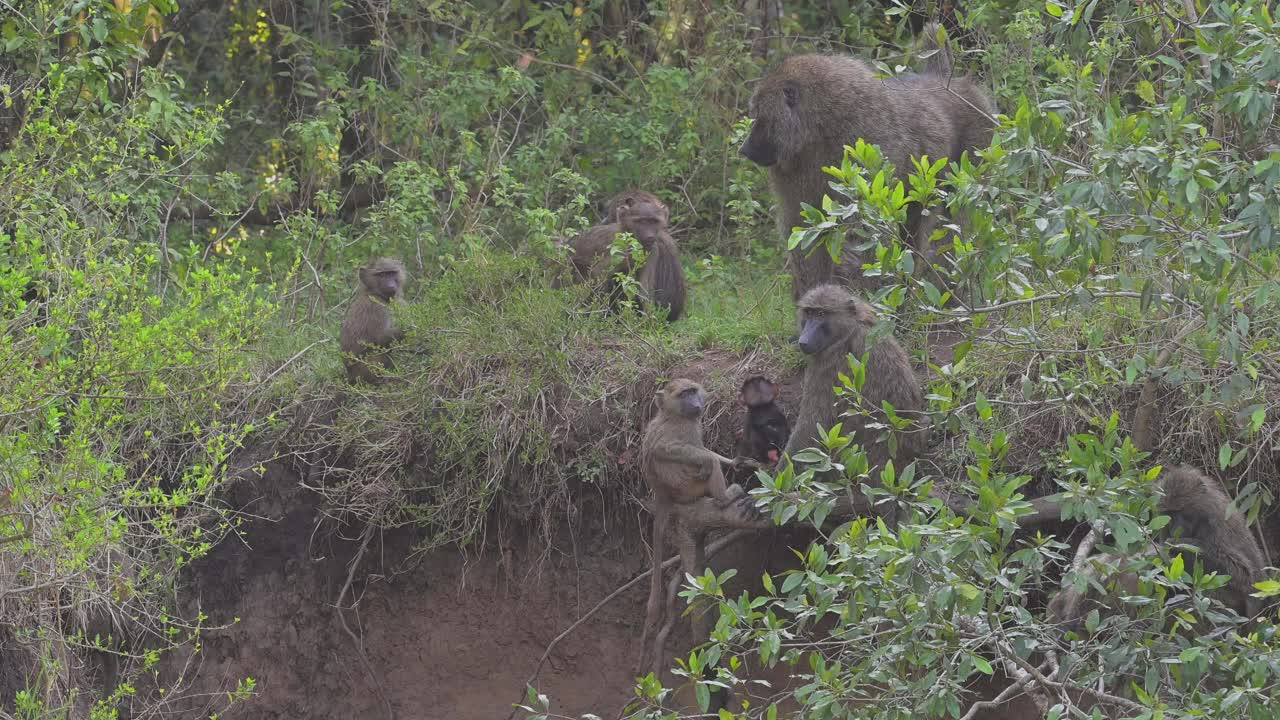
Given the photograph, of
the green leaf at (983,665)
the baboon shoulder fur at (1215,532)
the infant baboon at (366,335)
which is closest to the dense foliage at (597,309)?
the green leaf at (983,665)

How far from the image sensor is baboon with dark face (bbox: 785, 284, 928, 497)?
18.3ft

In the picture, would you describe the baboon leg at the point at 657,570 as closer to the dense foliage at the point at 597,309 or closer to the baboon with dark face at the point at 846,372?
the dense foliage at the point at 597,309

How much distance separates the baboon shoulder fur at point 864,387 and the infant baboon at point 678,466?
1.03ft

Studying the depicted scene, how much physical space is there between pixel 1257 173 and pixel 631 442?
3.33 m

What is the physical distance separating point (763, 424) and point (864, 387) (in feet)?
2.23

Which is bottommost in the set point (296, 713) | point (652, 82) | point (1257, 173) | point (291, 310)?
point (296, 713)

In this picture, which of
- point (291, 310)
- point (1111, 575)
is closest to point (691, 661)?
point (1111, 575)

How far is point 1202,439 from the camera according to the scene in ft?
18.8

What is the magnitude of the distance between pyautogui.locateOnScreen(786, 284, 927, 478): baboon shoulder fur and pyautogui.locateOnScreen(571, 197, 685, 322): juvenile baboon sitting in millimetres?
1592

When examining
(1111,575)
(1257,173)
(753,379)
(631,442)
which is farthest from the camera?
(631,442)

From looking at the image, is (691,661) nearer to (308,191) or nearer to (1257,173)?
(1257,173)

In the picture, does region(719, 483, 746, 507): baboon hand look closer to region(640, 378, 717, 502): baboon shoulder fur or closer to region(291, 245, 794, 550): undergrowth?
region(640, 378, 717, 502): baboon shoulder fur

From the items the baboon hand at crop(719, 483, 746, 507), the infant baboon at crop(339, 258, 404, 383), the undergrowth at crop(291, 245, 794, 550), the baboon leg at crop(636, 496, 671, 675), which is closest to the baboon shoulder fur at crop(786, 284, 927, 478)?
the baboon hand at crop(719, 483, 746, 507)

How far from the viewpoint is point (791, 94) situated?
6.94m
